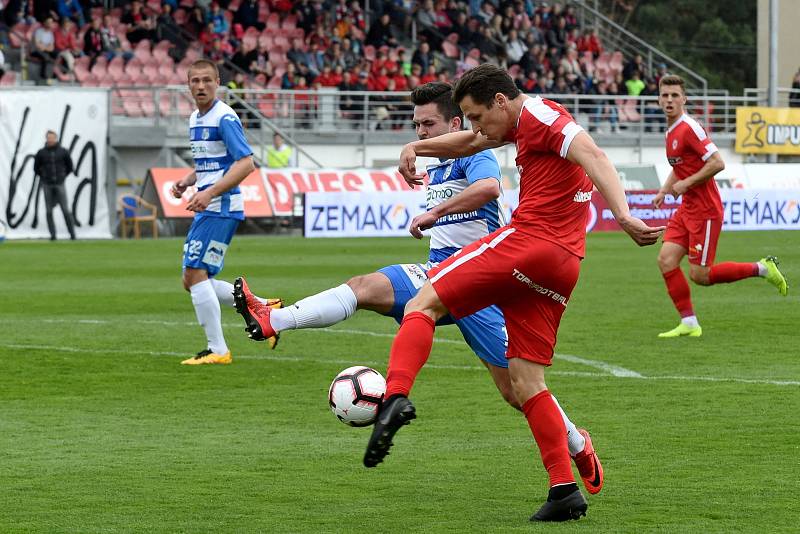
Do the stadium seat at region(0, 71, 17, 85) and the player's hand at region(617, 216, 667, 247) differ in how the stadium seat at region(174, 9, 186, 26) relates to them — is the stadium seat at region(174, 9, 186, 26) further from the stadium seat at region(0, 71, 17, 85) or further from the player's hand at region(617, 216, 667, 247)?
the player's hand at region(617, 216, 667, 247)

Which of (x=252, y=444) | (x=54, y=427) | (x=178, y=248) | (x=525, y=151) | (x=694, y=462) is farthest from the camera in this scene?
(x=178, y=248)

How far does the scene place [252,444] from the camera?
747cm

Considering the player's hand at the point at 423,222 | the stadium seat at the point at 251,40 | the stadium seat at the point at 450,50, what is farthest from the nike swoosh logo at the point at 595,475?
the stadium seat at the point at 450,50

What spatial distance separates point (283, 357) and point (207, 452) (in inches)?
170

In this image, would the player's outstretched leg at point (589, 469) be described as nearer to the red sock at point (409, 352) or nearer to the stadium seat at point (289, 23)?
the red sock at point (409, 352)

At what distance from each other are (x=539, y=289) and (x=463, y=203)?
1.25 m

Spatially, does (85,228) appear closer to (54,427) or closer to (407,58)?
(407,58)

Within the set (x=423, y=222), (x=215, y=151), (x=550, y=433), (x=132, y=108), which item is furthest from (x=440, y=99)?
(x=132, y=108)

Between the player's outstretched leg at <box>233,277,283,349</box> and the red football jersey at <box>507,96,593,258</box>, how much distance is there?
6.25 ft

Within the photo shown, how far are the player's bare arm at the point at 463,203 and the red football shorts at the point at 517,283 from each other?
3.03 ft

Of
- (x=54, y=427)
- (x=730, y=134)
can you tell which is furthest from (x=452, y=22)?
(x=54, y=427)

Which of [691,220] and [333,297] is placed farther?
A: [691,220]

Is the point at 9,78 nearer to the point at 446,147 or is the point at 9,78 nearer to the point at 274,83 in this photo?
the point at 274,83

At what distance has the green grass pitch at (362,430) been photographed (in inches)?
228
